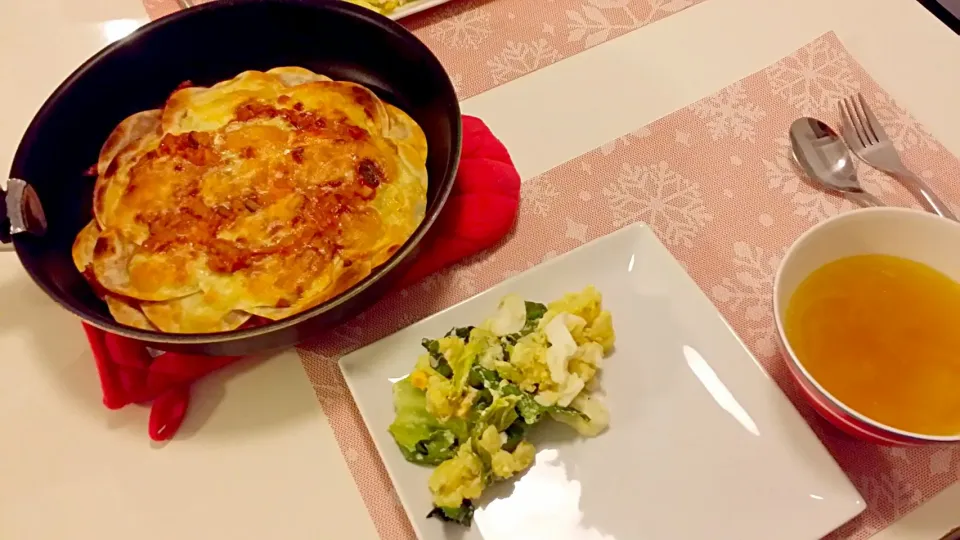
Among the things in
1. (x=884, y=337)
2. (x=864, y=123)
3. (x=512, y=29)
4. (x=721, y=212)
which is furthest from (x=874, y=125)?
(x=512, y=29)

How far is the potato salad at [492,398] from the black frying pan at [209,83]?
0.14 metres

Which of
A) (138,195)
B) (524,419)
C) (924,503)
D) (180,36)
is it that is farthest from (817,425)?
(180,36)

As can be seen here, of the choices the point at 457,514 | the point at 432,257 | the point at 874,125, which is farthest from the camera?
the point at 874,125

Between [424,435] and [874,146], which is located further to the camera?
[874,146]

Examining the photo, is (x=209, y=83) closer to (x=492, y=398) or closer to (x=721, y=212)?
(x=492, y=398)

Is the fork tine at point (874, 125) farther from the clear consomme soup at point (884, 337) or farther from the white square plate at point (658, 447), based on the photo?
the white square plate at point (658, 447)

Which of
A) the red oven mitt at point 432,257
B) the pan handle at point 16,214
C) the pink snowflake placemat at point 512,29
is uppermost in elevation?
the pan handle at point 16,214

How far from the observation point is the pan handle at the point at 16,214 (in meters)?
0.88

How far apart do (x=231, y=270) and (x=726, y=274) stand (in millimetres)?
673

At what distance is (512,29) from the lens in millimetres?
1312

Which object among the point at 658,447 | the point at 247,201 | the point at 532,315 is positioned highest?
the point at 247,201

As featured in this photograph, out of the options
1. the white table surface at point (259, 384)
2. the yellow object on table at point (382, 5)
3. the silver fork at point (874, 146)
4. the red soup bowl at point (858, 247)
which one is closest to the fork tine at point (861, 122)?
the silver fork at point (874, 146)

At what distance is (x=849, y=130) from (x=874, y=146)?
1.8 inches

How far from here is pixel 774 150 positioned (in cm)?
117
